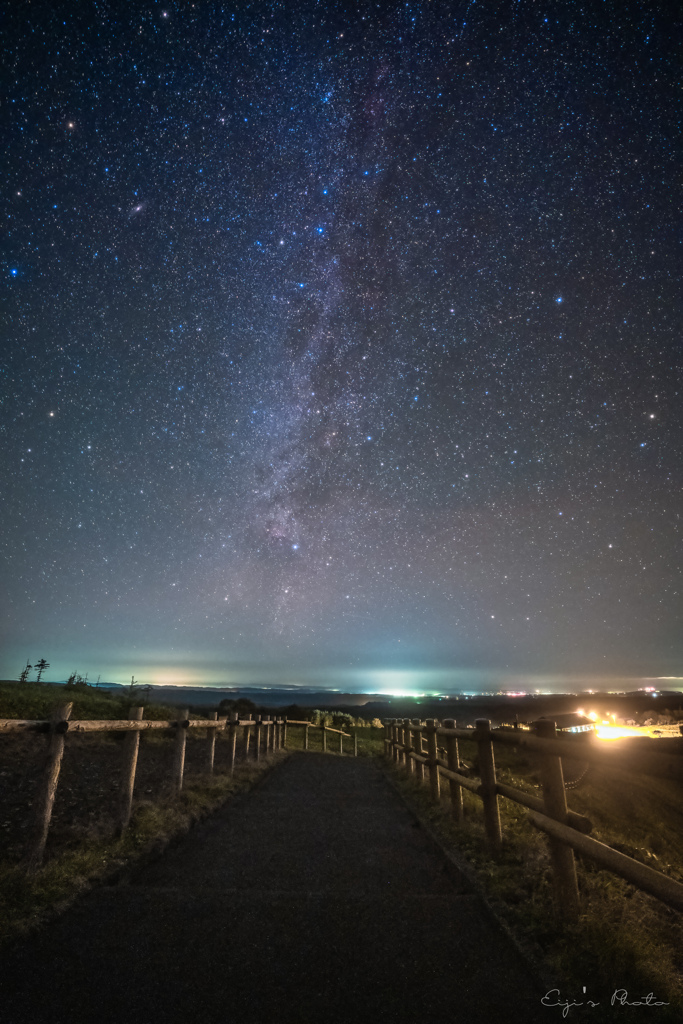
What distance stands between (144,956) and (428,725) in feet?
21.2

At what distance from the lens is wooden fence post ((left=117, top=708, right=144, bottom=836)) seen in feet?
19.0

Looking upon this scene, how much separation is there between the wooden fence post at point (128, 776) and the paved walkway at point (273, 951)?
85 cm

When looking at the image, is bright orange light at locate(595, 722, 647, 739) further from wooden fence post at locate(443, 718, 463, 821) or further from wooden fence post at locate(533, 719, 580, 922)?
wooden fence post at locate(443, 718, 463, 821)

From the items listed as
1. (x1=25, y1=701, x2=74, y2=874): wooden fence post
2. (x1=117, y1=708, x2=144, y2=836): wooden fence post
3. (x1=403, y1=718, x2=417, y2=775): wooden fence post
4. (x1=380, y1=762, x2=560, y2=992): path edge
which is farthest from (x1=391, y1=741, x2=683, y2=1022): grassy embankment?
(x1=403, y1=718, x2=417, y2=775): wooden fence post

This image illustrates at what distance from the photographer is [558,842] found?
3756 millimetres

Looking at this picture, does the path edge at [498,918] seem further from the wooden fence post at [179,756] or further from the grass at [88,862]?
the wooden fence post at [179,756]

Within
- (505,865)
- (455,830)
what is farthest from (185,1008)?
(455,830)

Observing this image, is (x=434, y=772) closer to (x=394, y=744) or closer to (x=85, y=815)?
(x=85, y=815)

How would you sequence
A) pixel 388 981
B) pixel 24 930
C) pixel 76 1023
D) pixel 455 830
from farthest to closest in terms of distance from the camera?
pixel 455 830
pixel 24 930
pixel 388 981
pixel 76 1023

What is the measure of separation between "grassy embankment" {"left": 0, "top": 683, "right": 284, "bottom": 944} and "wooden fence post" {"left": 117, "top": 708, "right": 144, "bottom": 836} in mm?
142

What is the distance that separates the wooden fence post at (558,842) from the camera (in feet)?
11.8

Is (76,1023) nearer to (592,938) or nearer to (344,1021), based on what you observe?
(344,1021)

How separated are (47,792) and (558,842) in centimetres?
464

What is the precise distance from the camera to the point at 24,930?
332 cm
